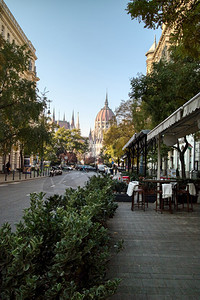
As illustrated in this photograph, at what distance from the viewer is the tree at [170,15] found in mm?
5988

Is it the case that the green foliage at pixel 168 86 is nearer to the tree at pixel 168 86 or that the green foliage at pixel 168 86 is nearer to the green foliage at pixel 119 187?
the tree at pixel 168 86

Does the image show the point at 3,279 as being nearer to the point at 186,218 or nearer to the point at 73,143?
the point at 186,218

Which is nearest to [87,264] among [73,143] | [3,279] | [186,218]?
[3,279]

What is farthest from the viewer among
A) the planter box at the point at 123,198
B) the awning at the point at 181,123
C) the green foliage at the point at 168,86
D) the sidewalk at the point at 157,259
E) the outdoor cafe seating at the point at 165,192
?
the green foliage at the point at 168,86

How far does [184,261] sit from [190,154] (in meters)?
27.3

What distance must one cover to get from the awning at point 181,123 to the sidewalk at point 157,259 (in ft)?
8.56

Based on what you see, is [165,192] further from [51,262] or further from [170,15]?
[51,262]

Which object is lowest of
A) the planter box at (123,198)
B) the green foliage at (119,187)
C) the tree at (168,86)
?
the planter box at (123,198)

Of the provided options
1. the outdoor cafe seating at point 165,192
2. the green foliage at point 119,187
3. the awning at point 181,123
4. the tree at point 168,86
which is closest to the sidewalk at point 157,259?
the outdoor cafe seating at point 165,192

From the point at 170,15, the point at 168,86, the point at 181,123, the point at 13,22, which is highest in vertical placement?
the point at 13,22

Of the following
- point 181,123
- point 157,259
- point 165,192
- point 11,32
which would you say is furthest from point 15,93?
point 11,32

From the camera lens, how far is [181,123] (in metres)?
8.61

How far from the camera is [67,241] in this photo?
2.09m

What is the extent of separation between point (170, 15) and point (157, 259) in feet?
17.3
